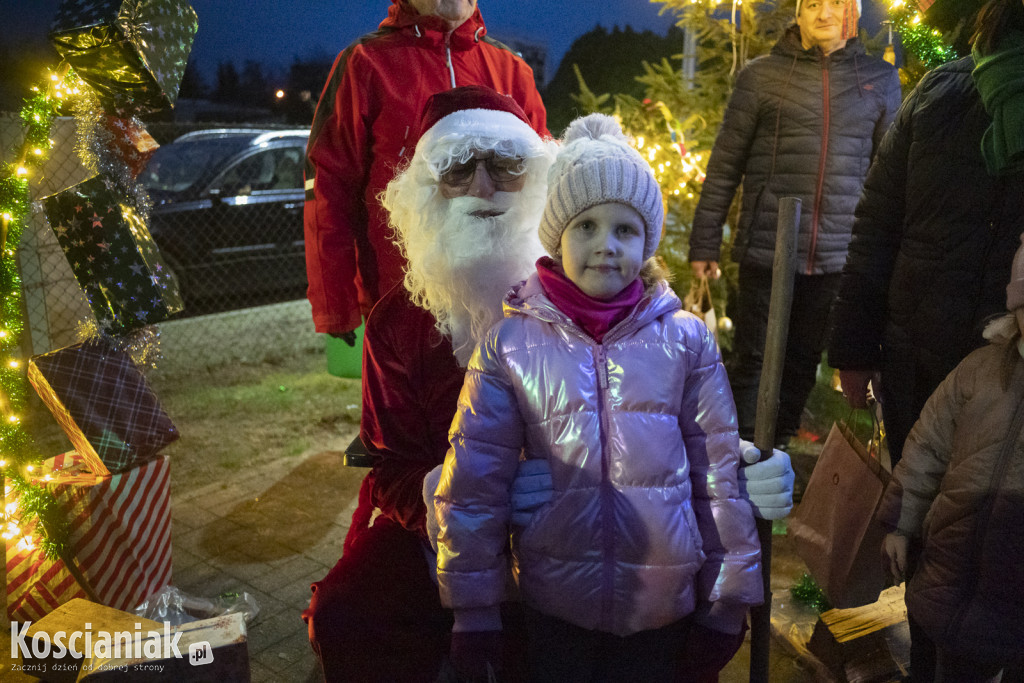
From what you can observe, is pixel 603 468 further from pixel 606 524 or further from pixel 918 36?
pixel 918 36

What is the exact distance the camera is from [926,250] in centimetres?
239

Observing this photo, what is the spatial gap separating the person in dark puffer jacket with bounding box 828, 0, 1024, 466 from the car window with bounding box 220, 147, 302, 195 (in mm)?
7937

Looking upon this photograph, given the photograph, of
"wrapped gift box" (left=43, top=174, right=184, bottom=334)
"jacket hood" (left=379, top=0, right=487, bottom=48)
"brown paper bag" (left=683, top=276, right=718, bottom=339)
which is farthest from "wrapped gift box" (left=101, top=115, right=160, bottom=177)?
"brown paper bag" (left=683, top=276, right=718, bottom=339)

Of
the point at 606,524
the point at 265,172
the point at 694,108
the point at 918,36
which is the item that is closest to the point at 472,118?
the point at 606,524

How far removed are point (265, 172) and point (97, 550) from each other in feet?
22.8

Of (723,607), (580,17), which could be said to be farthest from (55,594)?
(580,17)

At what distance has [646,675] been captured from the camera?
1.94 metres

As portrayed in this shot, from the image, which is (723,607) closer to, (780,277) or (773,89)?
(780,277)

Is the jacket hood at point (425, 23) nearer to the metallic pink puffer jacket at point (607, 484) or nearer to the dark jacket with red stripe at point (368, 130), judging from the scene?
the dark jacket with red stripe at point (368, 130)

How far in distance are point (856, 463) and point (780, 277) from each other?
2.69 ft

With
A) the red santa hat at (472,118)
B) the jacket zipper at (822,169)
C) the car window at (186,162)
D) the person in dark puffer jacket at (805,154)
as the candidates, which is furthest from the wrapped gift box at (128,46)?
the car window at (186,162)

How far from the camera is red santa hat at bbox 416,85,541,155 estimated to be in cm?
231

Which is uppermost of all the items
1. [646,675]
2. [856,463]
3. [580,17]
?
[580,17]

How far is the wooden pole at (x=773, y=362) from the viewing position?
1.79 meters
